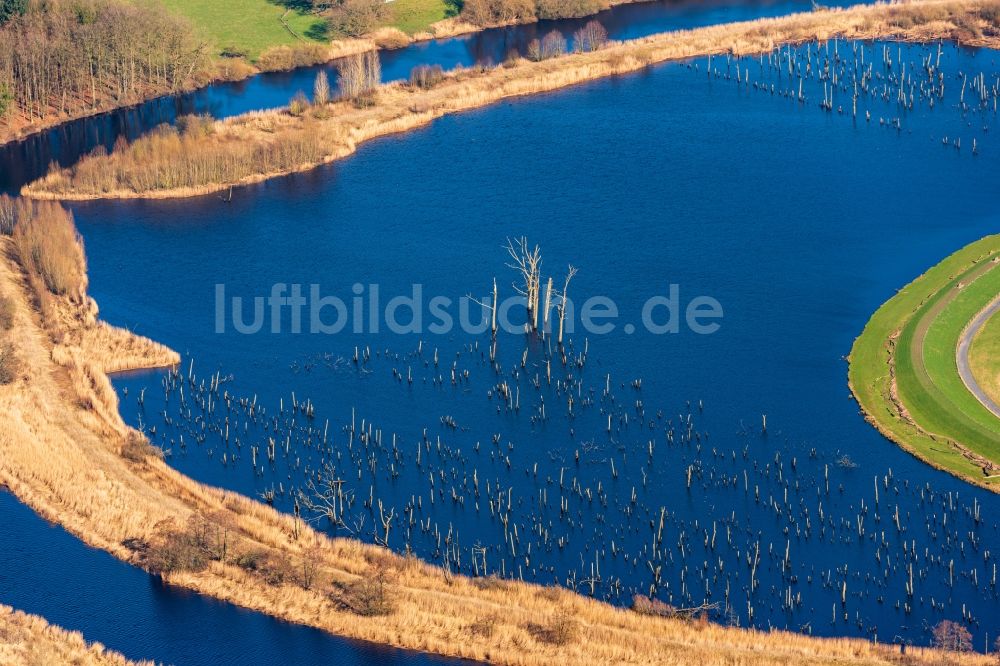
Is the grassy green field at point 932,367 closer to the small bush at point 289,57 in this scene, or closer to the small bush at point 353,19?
the small bush at point 289,57

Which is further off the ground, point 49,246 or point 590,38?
point 590,38

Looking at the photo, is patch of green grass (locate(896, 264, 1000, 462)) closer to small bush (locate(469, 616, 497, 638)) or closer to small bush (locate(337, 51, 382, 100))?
small bush (locate(469, 616, 497, 638))

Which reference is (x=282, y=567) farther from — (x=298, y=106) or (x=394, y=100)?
(x=394, y=100)

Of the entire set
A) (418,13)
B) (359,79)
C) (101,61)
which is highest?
(418,13)

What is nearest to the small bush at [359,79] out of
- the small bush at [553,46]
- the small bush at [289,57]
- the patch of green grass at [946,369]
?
the small bush at [289,57]

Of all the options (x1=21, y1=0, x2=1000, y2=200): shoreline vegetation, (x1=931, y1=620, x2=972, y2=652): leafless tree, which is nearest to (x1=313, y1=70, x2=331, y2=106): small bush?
(x1=21, y1=0, x2=1000, y2=200): shoreline vegetation

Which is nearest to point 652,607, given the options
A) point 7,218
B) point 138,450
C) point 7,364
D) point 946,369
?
point 946,369

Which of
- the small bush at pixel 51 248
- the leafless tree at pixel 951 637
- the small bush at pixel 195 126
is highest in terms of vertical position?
the small bush at pixel 195 126
